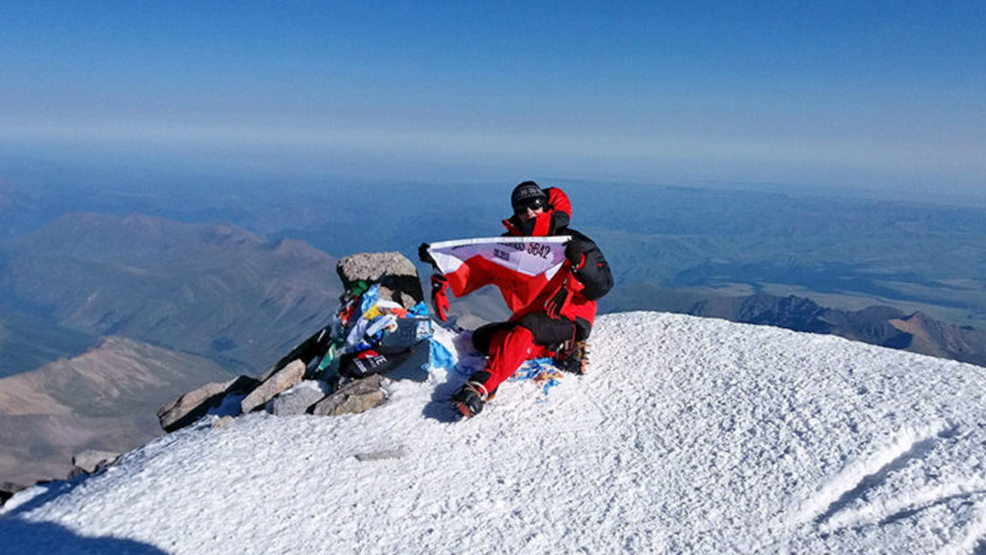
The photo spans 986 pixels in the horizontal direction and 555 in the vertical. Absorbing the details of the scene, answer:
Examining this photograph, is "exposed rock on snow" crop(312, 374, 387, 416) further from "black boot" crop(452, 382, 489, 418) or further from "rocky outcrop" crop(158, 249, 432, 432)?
"black boot" crop(452, 382, 489, 418)

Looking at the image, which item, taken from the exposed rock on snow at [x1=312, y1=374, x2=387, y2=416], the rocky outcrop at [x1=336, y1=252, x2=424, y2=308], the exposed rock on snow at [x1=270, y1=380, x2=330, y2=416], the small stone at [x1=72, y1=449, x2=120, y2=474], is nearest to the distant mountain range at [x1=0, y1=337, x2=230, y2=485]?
the small stone at [x1=72, y1=449, x2=120, y2=474]

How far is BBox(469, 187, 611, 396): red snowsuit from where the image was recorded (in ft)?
23.5

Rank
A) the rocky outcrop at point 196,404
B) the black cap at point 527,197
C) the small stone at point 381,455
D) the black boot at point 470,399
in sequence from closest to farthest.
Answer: the small stone at point 381,455
the black boot at point 470,399
the black cap at point 527,197
the rocky outcrop at point 196,404

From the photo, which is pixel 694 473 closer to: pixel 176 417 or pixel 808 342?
pixel 808 342

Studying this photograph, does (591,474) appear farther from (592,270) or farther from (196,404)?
(196,404)

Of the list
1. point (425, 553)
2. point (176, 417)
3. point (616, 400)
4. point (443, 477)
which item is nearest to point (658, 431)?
point (616, 400)

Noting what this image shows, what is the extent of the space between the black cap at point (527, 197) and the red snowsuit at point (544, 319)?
0.67 feet

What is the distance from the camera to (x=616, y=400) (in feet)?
23.1

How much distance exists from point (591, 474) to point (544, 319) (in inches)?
97.9

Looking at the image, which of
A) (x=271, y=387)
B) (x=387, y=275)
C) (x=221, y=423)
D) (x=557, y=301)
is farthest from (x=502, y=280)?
(x=221, y=423)

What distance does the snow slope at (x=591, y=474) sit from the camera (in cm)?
479

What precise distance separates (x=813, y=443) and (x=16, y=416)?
16786 cm

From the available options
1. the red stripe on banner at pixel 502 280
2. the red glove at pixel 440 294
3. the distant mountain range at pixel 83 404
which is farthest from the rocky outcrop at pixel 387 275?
the distant mountain range at pixel 83 404

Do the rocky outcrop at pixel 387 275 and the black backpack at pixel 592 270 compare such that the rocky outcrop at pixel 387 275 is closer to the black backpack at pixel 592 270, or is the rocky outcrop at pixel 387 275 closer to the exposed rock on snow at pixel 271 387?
the exposed rock on snow at pixel 271 387
